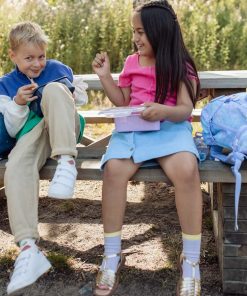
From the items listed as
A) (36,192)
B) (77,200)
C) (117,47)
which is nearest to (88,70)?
(117,47)

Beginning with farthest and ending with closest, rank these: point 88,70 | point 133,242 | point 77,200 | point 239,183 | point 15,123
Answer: point 88,70 → point 77,200 → point 133,242 → point 15,123 → point 239,183

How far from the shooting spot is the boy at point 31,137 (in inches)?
103

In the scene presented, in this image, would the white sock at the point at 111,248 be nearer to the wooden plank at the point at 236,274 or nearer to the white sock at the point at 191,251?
the white sock at the point at 191,251

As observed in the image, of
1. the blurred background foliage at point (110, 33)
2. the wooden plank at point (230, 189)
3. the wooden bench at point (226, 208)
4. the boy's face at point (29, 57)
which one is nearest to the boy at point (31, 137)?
the boy's face at point (29, 57)

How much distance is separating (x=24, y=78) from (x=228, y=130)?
110 centimetres

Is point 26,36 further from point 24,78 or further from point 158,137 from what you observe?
point 158,137

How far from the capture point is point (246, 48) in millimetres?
8648

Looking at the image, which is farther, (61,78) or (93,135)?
(93,135)

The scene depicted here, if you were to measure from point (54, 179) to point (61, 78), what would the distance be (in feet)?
1.80

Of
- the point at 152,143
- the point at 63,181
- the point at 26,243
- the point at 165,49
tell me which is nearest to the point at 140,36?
the point at 165,49

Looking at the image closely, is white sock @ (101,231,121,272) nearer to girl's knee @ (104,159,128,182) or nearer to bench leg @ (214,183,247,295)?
girl's knee @ (104,159,128,182)

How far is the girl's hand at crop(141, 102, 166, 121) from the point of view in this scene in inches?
109

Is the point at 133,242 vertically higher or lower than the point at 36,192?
lower

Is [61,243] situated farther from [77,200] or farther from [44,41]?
[44,41]
